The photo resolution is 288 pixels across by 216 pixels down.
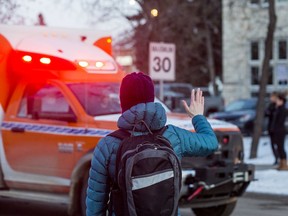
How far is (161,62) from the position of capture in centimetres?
A: 1362

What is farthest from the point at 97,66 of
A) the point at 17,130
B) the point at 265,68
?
the point at 265,68

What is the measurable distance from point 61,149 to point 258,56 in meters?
29.5

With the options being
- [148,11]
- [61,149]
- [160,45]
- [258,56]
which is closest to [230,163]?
[61,149]

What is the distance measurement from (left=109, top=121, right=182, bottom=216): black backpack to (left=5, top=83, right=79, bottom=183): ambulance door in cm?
539

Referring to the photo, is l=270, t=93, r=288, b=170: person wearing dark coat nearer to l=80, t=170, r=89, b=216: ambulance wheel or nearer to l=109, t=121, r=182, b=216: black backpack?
l=80, t=170, r=89, b=216: ambulance wheel

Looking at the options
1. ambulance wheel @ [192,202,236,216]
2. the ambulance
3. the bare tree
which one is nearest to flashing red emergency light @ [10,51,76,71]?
the ambulance

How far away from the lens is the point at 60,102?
9055 millimetres

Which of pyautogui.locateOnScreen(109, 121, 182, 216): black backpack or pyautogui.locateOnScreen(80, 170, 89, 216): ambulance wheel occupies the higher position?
pyautogui.locateOnScreen(109, 121, 182, 216): black backpack

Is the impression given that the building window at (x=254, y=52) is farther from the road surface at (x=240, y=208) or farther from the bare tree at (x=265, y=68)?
the road surface at (x=240, y=208)

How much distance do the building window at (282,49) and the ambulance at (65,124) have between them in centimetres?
2726

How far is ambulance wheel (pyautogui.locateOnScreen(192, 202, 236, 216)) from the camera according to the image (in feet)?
30.0

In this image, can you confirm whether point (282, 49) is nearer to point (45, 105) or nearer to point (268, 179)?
point (268, 179)

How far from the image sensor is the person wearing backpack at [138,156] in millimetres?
3334

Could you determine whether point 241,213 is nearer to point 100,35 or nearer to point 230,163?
point 230,163
